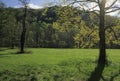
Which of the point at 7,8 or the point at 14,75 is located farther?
the point at 7,8

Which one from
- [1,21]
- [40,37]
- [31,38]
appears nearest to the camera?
[1,21]

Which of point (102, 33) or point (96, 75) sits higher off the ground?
point (102, 33)

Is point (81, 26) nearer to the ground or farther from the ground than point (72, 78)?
farther from the ground

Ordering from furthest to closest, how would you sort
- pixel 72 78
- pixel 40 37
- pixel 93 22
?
pixel 40 37, pixel 93 22, pixel 72 78

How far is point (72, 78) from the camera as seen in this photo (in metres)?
21.7

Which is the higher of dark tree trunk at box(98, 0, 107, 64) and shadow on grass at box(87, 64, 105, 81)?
dark tree trunk at box(98, 0, 107, 64)

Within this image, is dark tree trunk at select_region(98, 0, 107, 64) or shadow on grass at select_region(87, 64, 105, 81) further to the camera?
dark tree trunk at select_region(98, 0, 107, 64)

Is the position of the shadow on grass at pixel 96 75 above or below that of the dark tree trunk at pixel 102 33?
below

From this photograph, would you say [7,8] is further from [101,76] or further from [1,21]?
[101,76]

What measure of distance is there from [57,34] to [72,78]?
506 ft

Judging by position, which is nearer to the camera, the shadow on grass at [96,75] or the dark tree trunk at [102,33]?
the shadow on grass at [96,75]

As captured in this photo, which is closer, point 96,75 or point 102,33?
point 96,75

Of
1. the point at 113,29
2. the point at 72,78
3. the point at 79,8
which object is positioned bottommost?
the point at 72,78

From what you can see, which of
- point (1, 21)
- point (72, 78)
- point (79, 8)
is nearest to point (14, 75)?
point (72, 78)
